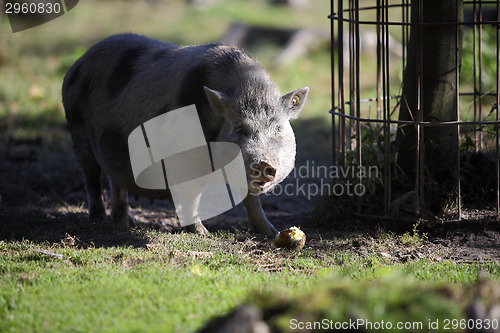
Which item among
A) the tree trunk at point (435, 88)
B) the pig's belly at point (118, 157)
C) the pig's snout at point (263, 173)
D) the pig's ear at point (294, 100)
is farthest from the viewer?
the pig's belly at point (118, 157)

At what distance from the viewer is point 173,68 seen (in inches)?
232

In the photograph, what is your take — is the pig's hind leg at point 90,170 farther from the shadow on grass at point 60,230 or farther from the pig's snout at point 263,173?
the pig's snout at point 263,173

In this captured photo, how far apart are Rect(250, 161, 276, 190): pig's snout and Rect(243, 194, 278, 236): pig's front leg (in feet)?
2.76

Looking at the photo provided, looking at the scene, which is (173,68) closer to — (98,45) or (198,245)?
(98,45)

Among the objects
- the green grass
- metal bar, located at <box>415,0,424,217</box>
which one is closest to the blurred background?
metal bar, located at <box>415,0,424,217</box>

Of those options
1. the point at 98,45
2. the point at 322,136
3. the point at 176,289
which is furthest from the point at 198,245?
the point at 322,136

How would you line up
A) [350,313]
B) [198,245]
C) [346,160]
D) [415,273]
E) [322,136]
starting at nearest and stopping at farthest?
[350,313]
[415,273]
[198,245]
[346,160]
[322,136]

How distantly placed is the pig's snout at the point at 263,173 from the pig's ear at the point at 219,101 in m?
0.64

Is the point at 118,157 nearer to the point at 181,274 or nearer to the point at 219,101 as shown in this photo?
the point at 219,101

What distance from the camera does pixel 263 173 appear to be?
5.04m

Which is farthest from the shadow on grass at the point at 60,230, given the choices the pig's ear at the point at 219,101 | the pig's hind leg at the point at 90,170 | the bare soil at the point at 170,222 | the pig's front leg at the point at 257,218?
the pig's ear at the point at 219,101

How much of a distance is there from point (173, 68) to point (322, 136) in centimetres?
475

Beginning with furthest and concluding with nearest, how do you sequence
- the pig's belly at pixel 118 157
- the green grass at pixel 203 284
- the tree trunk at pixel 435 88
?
the pig's belly at pixel 118 157 < the tree trunk at pixel 435 88 < the green grass at pixel 203 284

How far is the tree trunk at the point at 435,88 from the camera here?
5.90 meters
